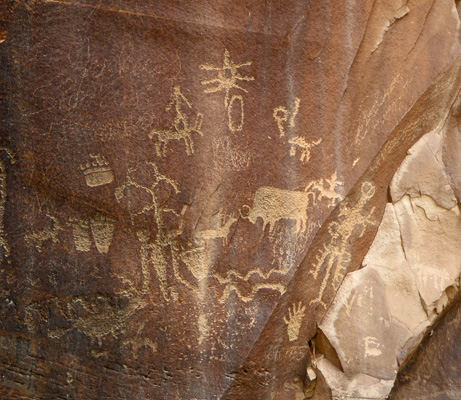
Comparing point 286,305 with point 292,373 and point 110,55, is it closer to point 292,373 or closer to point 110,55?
point 292,373

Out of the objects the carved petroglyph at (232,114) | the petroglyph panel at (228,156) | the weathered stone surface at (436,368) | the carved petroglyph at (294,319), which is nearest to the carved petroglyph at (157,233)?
the petroglyph panel at (228,156)

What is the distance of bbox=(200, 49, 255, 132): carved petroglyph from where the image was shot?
7.75 ft

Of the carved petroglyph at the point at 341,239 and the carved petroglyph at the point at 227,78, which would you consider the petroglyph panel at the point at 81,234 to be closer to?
the carved petroglyph at the point at 227,78

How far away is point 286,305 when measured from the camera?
260 cm

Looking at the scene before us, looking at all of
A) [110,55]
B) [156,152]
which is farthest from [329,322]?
[110,55]

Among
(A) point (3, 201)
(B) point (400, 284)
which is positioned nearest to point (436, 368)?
(B) point (400, 284)

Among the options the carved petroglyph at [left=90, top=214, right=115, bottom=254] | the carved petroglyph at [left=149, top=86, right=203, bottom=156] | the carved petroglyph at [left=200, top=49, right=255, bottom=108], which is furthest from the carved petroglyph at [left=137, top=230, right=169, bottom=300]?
the carved petroglyph at [left=200, top=49, right=255, bottom=108]

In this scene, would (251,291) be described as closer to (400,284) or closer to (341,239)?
(341,239)

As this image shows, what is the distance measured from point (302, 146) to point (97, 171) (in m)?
0.91

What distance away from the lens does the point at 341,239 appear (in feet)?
8.74

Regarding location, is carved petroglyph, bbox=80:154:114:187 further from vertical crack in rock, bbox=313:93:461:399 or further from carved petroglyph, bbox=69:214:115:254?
vertical crack in rock, bbox=313:93:461:399

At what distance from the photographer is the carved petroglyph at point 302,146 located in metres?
2.46

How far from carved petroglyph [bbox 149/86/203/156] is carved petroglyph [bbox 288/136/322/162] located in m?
0.41

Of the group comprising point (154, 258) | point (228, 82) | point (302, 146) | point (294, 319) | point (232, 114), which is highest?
point (228, 82)
